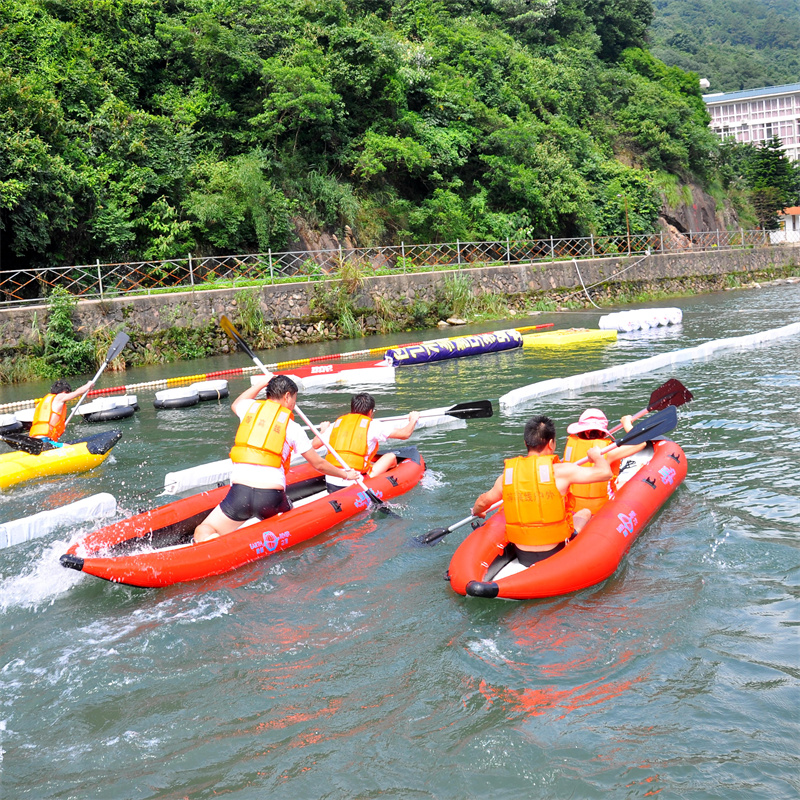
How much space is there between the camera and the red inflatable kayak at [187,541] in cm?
612

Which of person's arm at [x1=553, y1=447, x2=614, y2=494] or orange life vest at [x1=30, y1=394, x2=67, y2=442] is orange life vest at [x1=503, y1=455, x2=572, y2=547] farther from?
orange life vest at [x1=30, y1=394, x2=67, y2=442]

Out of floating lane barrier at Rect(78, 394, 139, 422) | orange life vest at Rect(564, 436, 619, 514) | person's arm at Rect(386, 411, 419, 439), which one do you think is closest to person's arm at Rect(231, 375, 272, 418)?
person's arm at Rect(386, 411, 419, 439)

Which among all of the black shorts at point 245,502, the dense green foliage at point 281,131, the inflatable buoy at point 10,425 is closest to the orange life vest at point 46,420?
the inflatable buoy at point 10,425

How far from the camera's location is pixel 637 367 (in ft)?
50.7

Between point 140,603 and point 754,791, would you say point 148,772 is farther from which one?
point 754,791

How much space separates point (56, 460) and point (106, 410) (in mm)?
3389

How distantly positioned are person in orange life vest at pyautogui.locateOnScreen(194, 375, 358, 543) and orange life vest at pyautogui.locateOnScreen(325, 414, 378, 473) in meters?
1.21

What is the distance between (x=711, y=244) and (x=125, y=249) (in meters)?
32.0

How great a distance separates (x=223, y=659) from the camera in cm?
534

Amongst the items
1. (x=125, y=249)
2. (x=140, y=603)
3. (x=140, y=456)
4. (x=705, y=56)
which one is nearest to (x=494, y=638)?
(x=140, y=603)

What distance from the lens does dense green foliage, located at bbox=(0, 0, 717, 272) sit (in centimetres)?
2228

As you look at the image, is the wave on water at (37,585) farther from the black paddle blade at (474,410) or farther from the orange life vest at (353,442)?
the black paddle blade at (474,410)

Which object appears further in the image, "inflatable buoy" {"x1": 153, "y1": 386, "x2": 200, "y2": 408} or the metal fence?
the metal fence

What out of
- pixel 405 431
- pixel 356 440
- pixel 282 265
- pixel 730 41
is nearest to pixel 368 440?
pixel 356 440
